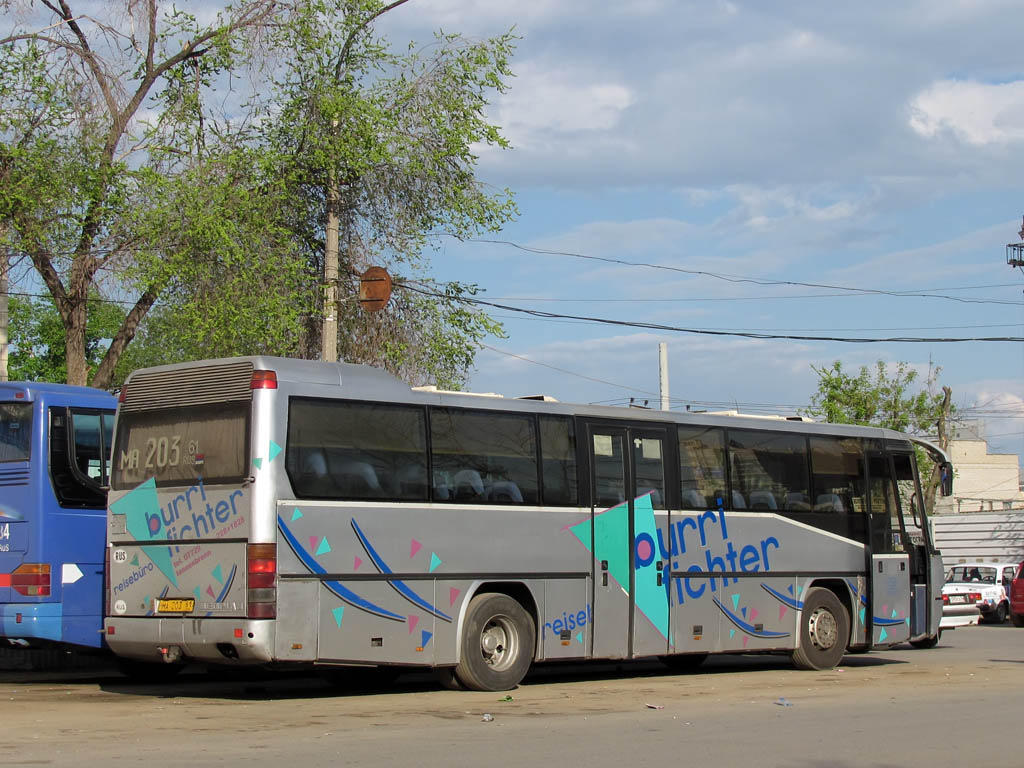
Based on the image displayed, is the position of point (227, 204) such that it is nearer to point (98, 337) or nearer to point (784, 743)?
point (784, 743)

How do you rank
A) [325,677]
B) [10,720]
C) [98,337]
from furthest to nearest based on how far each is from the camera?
1. [98,337]
2. [325,677]
3. [10,720]

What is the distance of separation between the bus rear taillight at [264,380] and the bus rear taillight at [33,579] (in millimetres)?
4100

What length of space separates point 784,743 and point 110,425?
9091 mm

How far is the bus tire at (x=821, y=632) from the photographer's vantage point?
17438 mm

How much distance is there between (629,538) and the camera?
15453 millimetres

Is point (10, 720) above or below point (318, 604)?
below

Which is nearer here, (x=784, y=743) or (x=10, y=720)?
(x=784, y=743)

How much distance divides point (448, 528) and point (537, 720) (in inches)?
105

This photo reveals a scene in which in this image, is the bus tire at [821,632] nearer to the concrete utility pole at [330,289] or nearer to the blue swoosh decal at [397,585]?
the blue swoosh decal at [397,585]

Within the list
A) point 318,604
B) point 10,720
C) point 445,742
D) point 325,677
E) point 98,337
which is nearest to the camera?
point 445,742

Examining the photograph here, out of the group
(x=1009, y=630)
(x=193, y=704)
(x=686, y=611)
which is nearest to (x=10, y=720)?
(x=193, y=704)

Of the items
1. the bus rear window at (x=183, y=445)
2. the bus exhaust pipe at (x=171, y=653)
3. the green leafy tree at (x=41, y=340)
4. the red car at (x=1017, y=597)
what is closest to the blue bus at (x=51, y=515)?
the bus rear window at (x=183, y=445)

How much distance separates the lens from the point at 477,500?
14.0m

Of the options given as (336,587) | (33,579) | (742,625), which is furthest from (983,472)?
(336,587)
